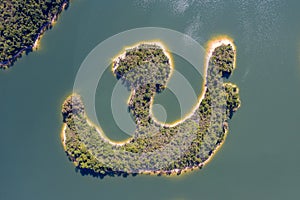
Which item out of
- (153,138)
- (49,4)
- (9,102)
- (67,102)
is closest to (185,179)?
(153,138)

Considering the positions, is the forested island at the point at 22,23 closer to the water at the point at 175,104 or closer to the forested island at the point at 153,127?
the water at the point at 175,104

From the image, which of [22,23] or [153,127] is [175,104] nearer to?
[153,127]

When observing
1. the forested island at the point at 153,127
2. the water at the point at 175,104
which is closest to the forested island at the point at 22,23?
the water at the point at 175,104

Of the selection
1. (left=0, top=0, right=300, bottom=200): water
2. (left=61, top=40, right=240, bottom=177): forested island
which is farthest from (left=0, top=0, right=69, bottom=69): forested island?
(left=61, top=40, right=240, bottom=177): forested island

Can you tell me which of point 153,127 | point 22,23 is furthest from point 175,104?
point 22,23

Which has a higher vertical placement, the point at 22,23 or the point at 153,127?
the point at 22,23
